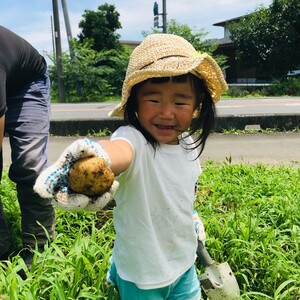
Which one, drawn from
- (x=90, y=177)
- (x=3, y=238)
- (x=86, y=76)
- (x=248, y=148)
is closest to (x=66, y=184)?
(x=90, y=177)

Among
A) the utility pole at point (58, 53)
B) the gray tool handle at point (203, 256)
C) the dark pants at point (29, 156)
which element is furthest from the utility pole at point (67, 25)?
the gray tool handle at point (203, 256)

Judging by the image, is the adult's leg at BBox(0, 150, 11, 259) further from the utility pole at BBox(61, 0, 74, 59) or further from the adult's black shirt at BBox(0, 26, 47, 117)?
the utility pole at BBox(61, 0, 74, 59)

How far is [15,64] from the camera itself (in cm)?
211

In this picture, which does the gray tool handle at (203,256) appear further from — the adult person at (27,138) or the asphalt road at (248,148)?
the asphalt road at (248,148)

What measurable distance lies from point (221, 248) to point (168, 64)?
4.26 feet

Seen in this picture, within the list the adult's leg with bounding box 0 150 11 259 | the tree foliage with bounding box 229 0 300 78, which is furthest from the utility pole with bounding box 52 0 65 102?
the adult's leg with bounding box 0 150 11 259

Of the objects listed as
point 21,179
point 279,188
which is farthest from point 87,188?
point 279,188

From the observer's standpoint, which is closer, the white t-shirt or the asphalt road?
the white t-shirt

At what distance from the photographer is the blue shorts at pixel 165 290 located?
1448 mm

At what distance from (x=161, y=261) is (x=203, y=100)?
2.05 ft

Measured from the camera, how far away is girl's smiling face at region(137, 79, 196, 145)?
1.33 meters

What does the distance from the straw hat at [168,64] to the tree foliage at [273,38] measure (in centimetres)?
2154

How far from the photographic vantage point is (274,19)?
21.7 metres

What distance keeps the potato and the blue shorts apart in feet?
2.18
